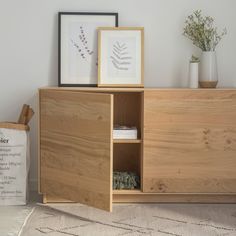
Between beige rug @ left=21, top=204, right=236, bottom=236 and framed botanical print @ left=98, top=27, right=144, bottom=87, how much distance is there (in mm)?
850

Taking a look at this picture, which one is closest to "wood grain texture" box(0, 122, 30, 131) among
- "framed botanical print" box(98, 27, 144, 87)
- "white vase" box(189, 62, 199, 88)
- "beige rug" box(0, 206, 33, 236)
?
"beige rug" box(0, 206, 33, 236)

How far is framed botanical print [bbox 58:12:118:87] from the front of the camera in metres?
3.56

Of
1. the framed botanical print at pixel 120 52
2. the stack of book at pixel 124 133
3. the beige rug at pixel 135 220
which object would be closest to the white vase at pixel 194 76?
the framed botanical print at pixel 120 52

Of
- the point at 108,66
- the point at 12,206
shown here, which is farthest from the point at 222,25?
the point at 12,206

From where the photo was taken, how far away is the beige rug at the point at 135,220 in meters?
2.86

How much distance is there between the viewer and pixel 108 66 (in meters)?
3.52

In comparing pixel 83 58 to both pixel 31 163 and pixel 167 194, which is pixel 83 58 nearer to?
pixel 31 163

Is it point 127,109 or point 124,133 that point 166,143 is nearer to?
point 124,133

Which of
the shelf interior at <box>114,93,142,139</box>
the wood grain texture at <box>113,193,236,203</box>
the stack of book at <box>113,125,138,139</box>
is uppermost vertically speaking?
the shelf interior at <box>114,93,142,139</box>

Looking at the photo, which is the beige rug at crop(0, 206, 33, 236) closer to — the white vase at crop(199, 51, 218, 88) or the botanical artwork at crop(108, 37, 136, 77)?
the botanical artwork at crop(108, 37, 136, 77)

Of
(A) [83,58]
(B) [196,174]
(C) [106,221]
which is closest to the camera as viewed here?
(C) [106,221]

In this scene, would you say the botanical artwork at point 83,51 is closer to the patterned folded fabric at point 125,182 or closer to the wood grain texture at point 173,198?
the patterned folded fabric at point 125,182

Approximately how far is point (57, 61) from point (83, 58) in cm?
19

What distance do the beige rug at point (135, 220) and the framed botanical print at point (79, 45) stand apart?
84cm
